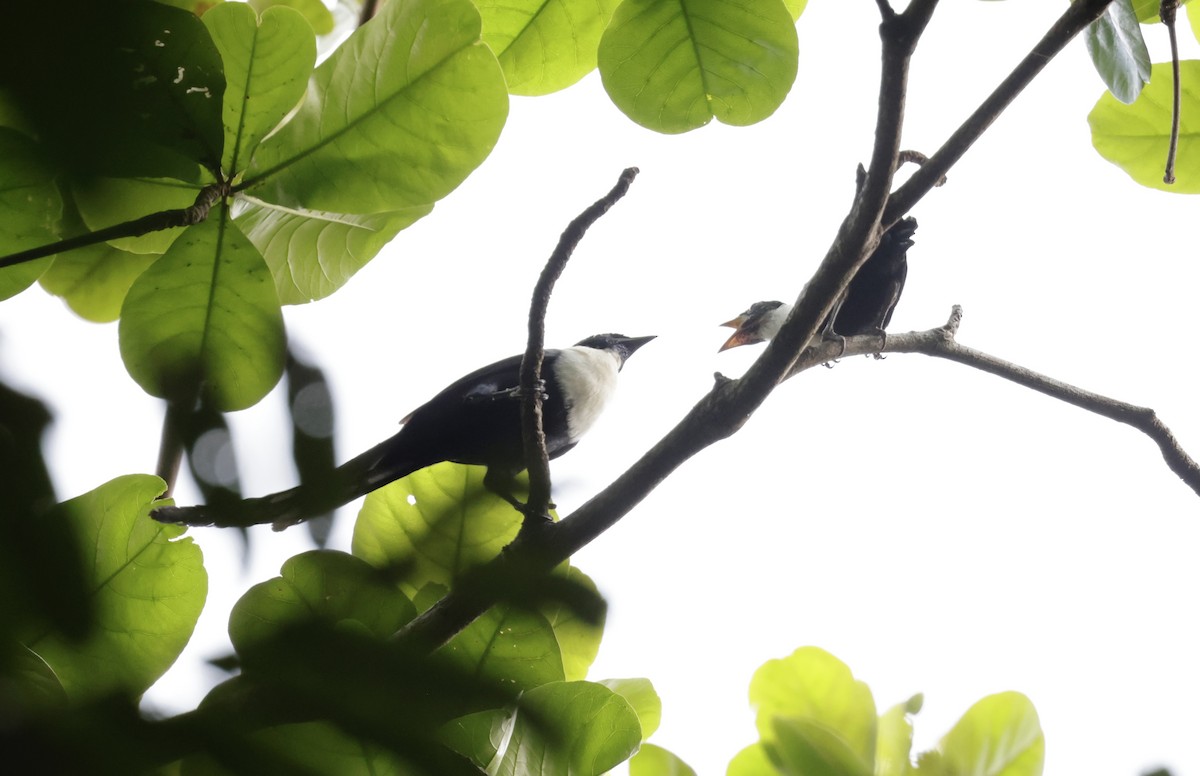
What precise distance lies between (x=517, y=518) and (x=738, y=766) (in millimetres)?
689

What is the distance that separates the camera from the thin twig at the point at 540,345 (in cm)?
149

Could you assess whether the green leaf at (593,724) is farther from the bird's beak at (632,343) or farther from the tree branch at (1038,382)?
the bird's beak at (632,343)

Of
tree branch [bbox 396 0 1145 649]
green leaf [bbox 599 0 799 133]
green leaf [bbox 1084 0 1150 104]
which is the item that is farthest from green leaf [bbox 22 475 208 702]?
green leaf [bbox 1084 0 1150 104]

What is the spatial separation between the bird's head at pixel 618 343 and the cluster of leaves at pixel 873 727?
316cm

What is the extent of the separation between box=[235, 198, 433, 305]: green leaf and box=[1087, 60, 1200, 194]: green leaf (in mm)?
1568

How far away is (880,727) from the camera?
974 mm

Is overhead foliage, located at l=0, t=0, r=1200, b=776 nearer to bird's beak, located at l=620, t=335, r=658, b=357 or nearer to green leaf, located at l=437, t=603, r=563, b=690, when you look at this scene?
green leaf, located at l=437, t=603, r=563, b=690

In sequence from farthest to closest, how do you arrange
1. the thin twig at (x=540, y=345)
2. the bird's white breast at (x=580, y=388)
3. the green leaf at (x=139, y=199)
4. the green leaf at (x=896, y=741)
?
1. the bird's white breast at (x=580, y=388)
2. the thin twig at (x=540, y=345)
3. the green leaf at (x=139, y=199)
4. the green leaf at (x=896, y=741)

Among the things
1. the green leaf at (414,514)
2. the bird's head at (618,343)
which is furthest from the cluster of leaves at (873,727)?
the bird's head at (618,343)

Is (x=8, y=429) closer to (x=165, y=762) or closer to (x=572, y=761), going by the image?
(x=165, y=762)

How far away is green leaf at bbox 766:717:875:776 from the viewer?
62cm

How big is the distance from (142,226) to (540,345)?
2.58 feet

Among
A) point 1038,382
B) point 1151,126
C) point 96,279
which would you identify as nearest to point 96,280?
point 96,279

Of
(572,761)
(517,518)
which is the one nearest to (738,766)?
(572,761)
